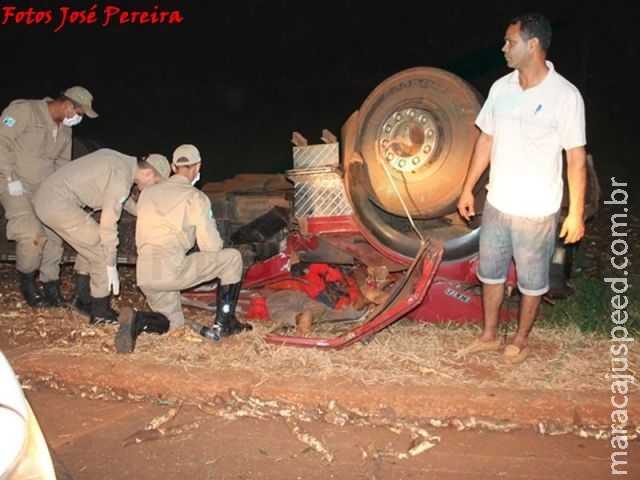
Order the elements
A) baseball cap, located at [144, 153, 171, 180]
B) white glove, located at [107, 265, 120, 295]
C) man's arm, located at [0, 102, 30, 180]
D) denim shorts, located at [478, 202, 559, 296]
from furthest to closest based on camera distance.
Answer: man's arm, located at [0, 102, 30, 180] < baseball cap, located at [144, 153, 171, 180] < white glove, located at [107, 265, 120, 295] < denim shorts, located at [478, 202, 559, 296]

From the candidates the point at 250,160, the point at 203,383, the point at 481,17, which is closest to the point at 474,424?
the point at 203,383

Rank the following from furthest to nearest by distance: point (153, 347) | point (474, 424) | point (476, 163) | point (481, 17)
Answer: point (481, 17) < point (153, 347) < point (476, 163) < point (474, 424)

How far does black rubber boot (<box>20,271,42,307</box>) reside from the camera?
225 inches

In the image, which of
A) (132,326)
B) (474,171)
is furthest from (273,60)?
(474,171)

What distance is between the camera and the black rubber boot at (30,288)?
571 centimetres

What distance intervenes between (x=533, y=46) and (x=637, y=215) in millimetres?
6605

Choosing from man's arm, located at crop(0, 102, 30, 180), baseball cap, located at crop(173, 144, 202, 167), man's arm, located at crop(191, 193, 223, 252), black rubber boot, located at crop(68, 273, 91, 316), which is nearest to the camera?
man's arm, located at crop(191, 193, 223, 252)

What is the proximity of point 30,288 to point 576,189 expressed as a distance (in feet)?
14.3

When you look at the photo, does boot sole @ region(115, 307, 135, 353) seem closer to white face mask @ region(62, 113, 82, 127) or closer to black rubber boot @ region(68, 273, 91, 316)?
black rubber boot @ region(68, 273, 91, 316)

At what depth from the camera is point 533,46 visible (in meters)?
3.83

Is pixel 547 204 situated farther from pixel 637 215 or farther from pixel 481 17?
pixel 481 17

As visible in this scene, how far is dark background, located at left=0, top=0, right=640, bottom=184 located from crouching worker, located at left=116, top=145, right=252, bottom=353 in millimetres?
12072

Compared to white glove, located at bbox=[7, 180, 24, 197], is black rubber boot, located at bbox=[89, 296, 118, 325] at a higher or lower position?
lower

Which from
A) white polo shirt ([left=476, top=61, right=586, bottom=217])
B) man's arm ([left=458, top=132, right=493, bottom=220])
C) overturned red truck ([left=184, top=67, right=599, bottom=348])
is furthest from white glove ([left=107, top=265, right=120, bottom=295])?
white polo shirt ([left=476, top=61, right=586, bottom=217])
